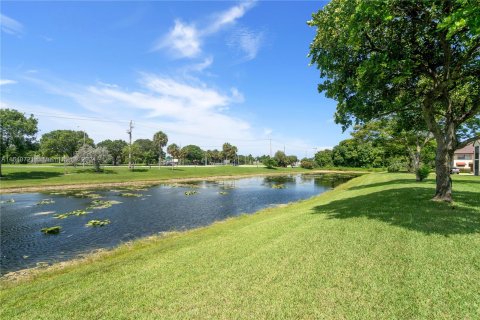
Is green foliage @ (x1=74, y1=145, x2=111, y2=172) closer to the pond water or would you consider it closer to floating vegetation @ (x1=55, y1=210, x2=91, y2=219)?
the pond water

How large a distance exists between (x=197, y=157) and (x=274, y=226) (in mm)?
156843

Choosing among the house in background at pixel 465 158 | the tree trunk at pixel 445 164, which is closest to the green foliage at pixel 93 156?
the tree trunk at pixel 445 164

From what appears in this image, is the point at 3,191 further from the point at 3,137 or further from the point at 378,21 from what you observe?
the point at 378,21

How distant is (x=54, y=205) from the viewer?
28.7 m

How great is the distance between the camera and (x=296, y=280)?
6.92m

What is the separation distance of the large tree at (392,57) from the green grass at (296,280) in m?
6.20

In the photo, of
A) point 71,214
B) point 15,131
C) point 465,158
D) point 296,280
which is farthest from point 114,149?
point 465,158

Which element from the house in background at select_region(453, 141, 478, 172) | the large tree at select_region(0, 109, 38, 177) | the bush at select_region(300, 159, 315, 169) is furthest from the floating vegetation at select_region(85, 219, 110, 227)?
the bush at select_region(300, 159, 315, 169)

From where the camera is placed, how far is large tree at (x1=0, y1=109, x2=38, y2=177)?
47600 millimetres

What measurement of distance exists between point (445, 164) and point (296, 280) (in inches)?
509

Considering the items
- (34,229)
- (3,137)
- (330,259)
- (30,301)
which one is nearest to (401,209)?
(330,259)

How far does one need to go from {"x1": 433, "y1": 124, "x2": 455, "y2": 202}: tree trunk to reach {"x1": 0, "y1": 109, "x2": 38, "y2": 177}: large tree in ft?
203

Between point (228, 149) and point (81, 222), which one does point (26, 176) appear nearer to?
point (81, 222)

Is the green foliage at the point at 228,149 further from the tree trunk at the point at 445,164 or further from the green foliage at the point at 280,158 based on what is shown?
the tree trunk at the point at 445,164
